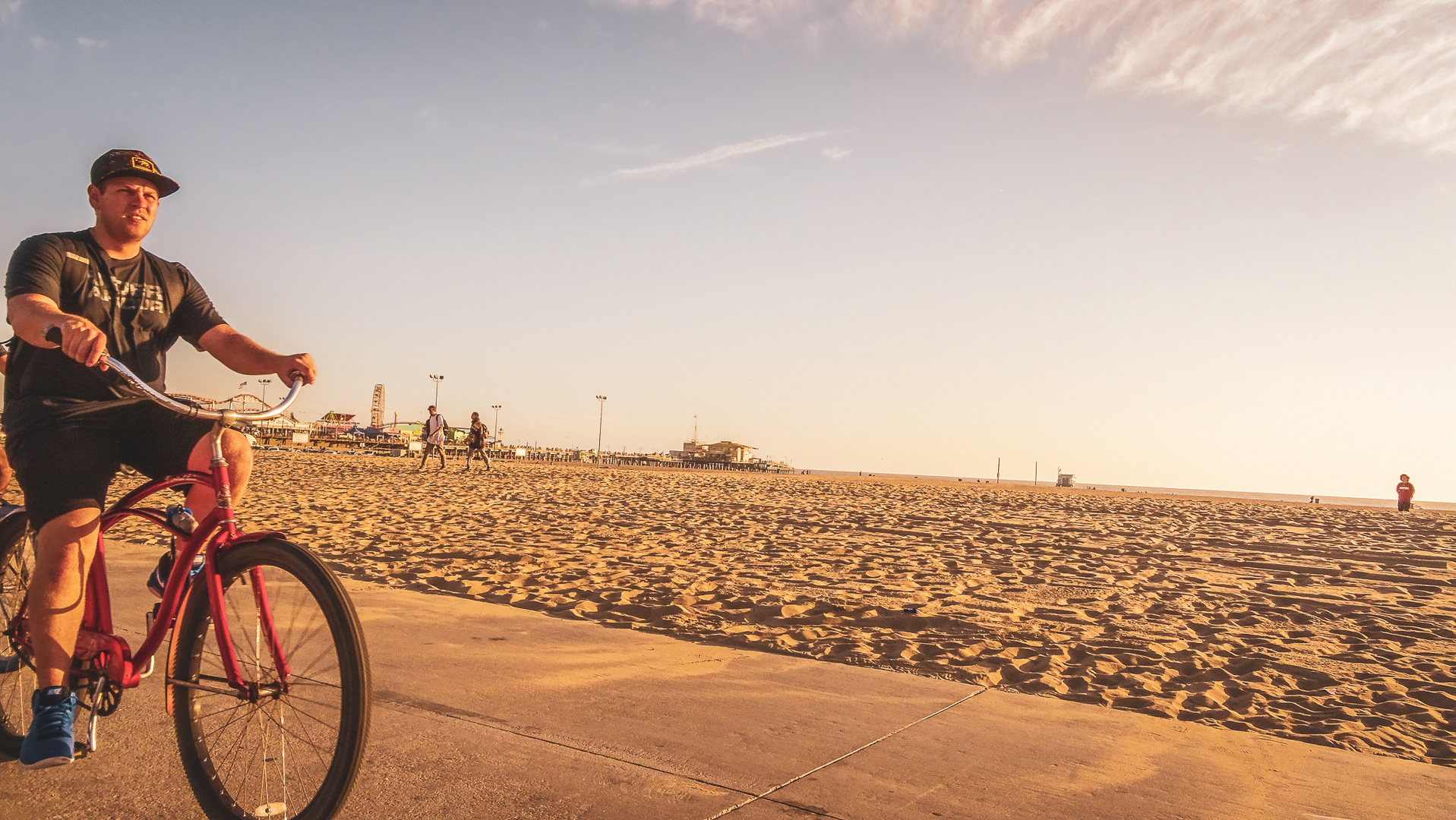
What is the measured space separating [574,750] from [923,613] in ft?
12.1

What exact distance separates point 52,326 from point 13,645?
1354 mm

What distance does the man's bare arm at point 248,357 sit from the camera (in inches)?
101

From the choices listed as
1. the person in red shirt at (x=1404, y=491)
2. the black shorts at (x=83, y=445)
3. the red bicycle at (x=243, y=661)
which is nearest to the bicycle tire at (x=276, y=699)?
the red bicycle at (x=243, y=661)

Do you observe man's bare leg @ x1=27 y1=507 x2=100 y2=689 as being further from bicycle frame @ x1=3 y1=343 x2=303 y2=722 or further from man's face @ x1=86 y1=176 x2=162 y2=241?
man's face @ x1=86 y1=176 x2=162 y2=241

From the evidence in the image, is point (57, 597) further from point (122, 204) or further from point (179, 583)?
point (122, 204)

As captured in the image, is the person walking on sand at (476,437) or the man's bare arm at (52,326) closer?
the man's bare arm at (52,326)

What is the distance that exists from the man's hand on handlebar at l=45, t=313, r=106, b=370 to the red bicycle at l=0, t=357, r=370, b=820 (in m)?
0.07

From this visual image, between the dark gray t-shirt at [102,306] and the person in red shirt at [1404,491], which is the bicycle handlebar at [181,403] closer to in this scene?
the dark gray t-shirt at [102,306]

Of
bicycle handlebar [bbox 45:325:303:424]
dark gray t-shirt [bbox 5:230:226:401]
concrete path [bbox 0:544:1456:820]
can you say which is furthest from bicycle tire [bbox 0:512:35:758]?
bicycle handlebar [bbox 45:325:303:424]

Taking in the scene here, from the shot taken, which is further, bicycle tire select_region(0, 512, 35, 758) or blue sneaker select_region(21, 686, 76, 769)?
bicycle tire select_region(0, 512, 35, 758)

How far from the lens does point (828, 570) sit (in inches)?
310

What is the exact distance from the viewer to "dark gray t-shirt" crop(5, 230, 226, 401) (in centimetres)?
236

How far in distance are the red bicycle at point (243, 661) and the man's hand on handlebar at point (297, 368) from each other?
0.12ft

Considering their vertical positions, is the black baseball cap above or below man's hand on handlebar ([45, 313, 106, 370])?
above
